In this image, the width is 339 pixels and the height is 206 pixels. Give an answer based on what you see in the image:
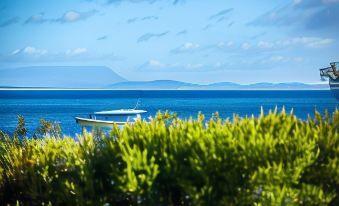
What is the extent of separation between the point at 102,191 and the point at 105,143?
750 millimetres

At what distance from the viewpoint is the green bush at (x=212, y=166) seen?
526 cm

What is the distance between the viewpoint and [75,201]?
6.05 metres

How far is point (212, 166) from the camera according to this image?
17.5 feet

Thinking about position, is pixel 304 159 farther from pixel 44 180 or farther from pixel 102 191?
pixel 44 180

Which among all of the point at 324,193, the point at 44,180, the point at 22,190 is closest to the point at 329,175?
the point at 324,193

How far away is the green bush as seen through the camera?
5258 mm

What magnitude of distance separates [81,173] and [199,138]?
1.47 meters

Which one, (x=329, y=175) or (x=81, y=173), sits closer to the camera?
(x=329, y=175)

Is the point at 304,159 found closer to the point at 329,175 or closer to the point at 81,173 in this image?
the point at 329,175

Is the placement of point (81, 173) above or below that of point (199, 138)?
below

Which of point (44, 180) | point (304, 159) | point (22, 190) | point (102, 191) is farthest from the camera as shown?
point (22, 190)

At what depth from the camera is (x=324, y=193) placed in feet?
18.2

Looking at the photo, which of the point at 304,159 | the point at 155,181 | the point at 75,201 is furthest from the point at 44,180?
the point at 304,159

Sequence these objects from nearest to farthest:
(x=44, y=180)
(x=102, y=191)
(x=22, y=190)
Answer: (x=102, y=191) < (x=44, y=180) < (x=22, y=190)
